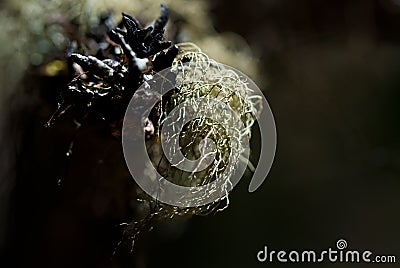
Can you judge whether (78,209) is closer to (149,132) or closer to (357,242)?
(149,132)

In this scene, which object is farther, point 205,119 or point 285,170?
point 285,170

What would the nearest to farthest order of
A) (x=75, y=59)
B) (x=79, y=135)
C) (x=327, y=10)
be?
1. (x=75, y=59)
2. (x=79, y=135)
3. (x=327, y=10)

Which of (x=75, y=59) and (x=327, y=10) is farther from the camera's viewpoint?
(x=327, y=10)

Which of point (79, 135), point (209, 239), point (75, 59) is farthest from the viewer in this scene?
point (209, 239)

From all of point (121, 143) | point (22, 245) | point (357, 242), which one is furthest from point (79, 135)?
point (357, 242)

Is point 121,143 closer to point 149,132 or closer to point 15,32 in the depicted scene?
point 149,132

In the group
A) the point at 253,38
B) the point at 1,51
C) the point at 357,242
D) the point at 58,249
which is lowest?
the point at 58,249

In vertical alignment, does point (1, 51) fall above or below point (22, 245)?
above
